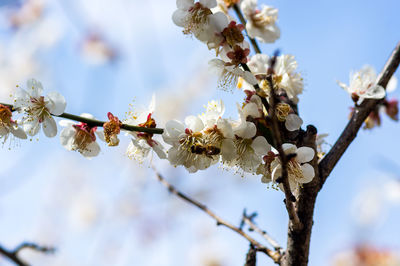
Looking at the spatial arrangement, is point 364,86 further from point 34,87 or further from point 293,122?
point 34,87

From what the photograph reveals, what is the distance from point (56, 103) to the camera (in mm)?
1203

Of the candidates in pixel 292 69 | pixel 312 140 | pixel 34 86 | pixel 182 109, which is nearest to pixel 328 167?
pixel 312 140

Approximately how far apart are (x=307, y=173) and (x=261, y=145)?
0.59 feet

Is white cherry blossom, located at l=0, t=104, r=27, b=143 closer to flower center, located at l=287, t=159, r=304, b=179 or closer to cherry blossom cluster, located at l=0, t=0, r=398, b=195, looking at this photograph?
cherry blossom cluster, located at l=0, t=0, r=398, b=195

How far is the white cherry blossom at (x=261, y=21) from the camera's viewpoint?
5.17 feet

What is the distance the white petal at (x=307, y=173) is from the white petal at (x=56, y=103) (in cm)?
77

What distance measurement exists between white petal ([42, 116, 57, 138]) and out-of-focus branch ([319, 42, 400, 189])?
901mm

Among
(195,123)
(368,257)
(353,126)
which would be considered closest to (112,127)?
(195,123)

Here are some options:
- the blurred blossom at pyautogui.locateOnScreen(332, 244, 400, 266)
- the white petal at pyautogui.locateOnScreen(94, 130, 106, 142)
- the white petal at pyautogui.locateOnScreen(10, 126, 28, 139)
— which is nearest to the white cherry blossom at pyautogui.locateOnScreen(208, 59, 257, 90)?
the white petal at pyautogui.locateOnScreen(94, 130, 106, 142)

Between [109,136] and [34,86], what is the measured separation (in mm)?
337

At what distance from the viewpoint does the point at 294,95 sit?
61.3 inches

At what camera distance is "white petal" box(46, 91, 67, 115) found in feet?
3.90

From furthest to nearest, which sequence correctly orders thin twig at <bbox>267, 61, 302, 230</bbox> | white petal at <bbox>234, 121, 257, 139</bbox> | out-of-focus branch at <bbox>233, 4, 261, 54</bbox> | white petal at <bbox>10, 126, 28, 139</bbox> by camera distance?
1. out-of-focus branch at <bbox>233, 4, 261, 54</bbox>
2. white petal at <bbox>10, 126, 28, 139</bbox>
3. white petal at <bbox>234, 121, 257, 139</bbox>
4. thin twig at <bbox>267, 61, 302, 230</bbox>

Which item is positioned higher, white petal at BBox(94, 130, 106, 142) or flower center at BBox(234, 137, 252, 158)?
white petal at BBox(94, 130, 106, 142)
